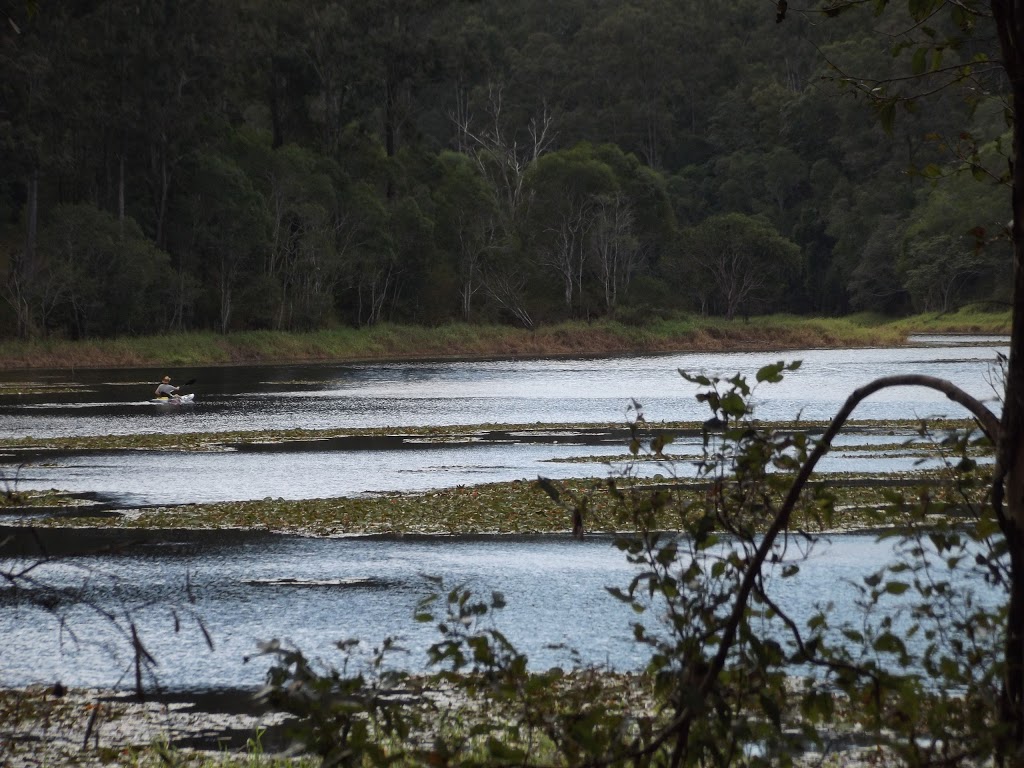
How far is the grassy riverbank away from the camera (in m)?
71.6

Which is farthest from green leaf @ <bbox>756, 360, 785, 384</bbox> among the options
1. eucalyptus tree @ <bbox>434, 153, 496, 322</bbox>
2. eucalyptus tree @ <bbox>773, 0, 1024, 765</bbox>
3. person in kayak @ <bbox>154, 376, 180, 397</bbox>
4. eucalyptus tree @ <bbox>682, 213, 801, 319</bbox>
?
eucalyptus tree @ <bbox>682, 213, 801, 319</bbox>

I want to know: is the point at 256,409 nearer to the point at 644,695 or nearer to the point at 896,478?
the point at 896,478

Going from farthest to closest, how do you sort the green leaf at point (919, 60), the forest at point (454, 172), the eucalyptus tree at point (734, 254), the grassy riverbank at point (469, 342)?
1. the eucalyptus tree at point (734, 254)
2. the forest at point (454, 172)
3. the grassy riverbank at point (469, 342)
4. the green leaf at point (919, 60)

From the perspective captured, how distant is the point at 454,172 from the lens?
9888 centimetres

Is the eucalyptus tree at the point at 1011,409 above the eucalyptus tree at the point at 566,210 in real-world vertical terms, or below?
below

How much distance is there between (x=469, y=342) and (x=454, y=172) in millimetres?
13994

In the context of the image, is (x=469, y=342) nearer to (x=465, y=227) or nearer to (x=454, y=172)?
(x=465, y=227)

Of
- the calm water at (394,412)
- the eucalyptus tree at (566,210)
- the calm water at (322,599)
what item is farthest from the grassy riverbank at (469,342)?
the calm water at (322,599)

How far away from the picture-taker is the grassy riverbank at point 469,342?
2820 inches

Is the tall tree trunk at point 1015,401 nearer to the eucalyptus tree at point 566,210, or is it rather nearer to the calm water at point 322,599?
the calm water at point 322,599

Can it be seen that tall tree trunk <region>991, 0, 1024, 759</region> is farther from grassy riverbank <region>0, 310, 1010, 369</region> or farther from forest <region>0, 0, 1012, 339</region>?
grassy riverbank <region>0, 310, 1010, 369</region>

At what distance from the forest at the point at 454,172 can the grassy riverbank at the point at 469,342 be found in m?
1.80

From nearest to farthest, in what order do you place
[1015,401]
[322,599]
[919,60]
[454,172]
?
[1015,401], [919,60], [322,599], [454,172]

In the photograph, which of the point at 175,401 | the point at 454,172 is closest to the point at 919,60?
the point at 175,401
